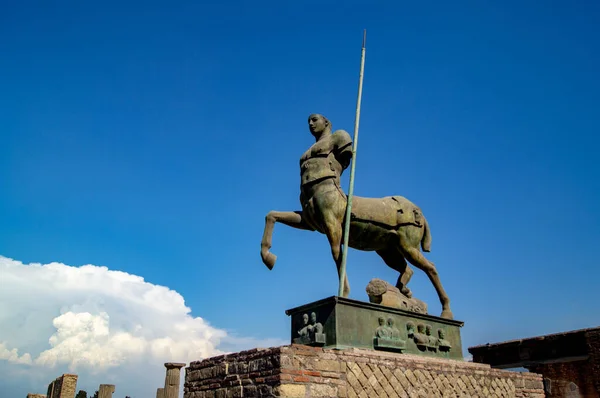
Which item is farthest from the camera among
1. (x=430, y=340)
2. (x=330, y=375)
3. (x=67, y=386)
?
(x=67, y=386)

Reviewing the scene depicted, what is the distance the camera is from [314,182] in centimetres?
739

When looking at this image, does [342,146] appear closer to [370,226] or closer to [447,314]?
[370,226]

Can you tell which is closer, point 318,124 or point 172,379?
point 318,124

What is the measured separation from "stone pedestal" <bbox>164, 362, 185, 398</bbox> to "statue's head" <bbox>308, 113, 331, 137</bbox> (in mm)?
5678

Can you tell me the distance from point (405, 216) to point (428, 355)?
6.69 feet

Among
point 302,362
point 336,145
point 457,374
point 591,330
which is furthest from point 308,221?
point 591,330

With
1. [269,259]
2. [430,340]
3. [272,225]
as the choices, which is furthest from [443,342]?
[272,225]

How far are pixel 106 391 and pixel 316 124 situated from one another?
295 inches

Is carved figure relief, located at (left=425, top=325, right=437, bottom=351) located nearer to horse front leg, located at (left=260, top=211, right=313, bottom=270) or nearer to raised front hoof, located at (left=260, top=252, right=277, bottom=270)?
horse front leg, located at (left=260, top=211, right=313, bottom=270)

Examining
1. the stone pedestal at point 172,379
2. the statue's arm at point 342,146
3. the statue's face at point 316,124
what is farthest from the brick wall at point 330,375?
the stone pedestal at point 172,379

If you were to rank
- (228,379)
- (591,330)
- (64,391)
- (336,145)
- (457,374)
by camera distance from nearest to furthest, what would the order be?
(228,379), (457,374), (336,145), (64,391), (591,330)

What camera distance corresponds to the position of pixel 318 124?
787 cm

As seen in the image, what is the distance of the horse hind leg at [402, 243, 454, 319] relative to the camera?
798 centimetres

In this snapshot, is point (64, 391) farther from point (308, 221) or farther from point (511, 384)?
point (511, 384)
